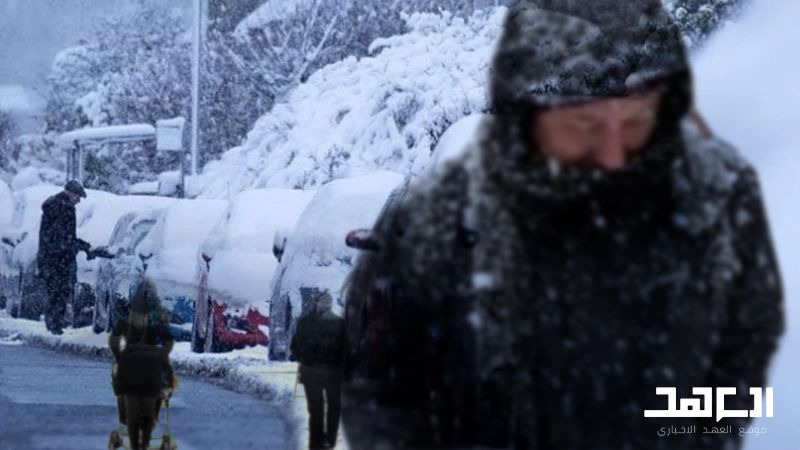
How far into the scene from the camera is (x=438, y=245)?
5.33ft

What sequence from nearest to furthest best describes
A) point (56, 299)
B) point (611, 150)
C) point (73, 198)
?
point (611, 150) → point (73, 198) → point (56, 299)

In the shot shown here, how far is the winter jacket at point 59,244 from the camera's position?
163 inches

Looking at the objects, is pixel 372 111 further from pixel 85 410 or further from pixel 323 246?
pixel 85 410

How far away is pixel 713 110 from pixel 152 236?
2.01 meters

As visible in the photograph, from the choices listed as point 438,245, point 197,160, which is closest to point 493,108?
point 438,245

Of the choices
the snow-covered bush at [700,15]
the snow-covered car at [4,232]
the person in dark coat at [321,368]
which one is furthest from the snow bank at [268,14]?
the snow-covered bush at [700,15]

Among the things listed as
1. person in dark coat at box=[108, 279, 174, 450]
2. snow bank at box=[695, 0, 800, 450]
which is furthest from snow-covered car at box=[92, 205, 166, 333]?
snow bank at box=[695, 0, 800, 450]

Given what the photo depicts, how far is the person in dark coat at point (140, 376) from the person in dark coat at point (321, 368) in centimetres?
46

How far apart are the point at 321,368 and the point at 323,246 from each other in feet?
2.21

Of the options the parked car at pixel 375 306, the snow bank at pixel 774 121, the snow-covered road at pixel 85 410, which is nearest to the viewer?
the parked car at pixel 375 306

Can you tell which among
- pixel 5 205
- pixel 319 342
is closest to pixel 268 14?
pixel 5 205

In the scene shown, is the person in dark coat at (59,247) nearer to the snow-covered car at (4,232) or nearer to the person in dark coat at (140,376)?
the snow-covered car at (4,232)

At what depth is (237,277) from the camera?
4.07 metres

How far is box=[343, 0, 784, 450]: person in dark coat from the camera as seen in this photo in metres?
1.61
